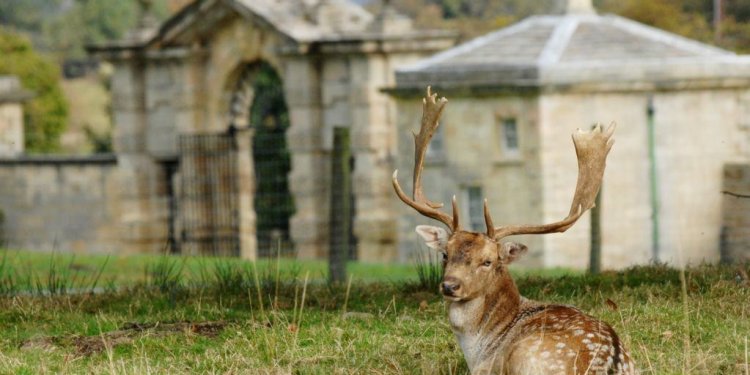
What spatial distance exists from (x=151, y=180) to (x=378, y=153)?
8.24m

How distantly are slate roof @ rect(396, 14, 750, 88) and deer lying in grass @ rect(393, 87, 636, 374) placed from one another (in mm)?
25034

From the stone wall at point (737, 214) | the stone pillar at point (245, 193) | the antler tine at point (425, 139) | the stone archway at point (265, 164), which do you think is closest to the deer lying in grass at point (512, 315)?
the antler tine at point (425, 139)

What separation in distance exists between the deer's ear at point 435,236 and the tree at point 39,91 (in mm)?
58576

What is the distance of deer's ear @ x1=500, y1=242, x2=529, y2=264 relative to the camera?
1091 centimetres

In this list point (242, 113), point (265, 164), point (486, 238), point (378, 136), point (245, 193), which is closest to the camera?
point (486, 238)

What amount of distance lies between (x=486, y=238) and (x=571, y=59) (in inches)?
1042

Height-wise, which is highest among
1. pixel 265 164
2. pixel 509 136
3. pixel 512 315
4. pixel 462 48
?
pixel 462 48

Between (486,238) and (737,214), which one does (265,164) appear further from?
(486,238)

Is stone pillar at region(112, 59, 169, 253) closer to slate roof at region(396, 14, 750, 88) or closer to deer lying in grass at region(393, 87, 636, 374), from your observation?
slate roof at region(396, 14, 750, 88)

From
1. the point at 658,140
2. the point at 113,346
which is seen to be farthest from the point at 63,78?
the point at 113,346

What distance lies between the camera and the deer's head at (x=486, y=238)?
10.7 m

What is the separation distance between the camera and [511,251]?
35.9ft

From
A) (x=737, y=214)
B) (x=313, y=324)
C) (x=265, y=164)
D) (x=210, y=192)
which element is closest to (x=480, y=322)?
(x=313, y=324)

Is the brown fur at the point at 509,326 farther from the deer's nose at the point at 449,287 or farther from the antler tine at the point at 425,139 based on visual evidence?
the antler tine at the point at 425,139
